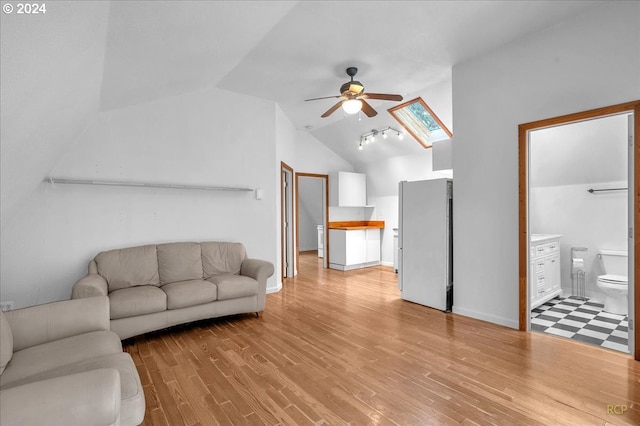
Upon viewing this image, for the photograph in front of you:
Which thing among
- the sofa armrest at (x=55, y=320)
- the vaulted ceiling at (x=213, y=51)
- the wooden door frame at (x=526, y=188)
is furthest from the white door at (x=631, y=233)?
the sofa armrest at (x=55, y=320)

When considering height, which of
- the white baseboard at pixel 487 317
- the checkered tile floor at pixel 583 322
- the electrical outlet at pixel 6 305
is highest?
the electrical outlet at pixel 6 305

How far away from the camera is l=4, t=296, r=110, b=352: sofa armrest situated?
1953mm

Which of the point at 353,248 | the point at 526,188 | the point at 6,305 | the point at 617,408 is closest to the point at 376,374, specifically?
the point at 617,408

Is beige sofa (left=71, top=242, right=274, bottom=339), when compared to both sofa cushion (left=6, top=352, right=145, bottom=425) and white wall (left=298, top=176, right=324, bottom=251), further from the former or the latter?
white wall (left=298, top=176, right=324, bottom=251)

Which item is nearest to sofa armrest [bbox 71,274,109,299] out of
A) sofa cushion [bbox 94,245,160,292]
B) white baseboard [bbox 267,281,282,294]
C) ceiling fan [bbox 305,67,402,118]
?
sofa cushion [bbox 94,245,160,292]

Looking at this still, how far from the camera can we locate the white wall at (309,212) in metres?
8.94

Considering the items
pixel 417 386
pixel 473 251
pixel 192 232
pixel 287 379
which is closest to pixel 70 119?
pixel 192 232

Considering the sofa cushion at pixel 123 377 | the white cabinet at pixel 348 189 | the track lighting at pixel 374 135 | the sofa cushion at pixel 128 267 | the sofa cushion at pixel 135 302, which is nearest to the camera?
the sofa cushion at pixel 123 377

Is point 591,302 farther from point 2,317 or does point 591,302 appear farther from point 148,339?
point 2,317

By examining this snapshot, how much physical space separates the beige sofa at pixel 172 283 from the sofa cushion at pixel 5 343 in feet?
3.17

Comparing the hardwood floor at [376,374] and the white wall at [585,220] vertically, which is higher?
the white wall at [585,220]

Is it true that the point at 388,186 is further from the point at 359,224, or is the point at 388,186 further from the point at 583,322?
the point at 583,322

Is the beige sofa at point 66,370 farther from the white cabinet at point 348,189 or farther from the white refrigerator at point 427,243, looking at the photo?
the white cabinet at point 348,189

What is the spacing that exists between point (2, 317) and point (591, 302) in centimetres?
601
